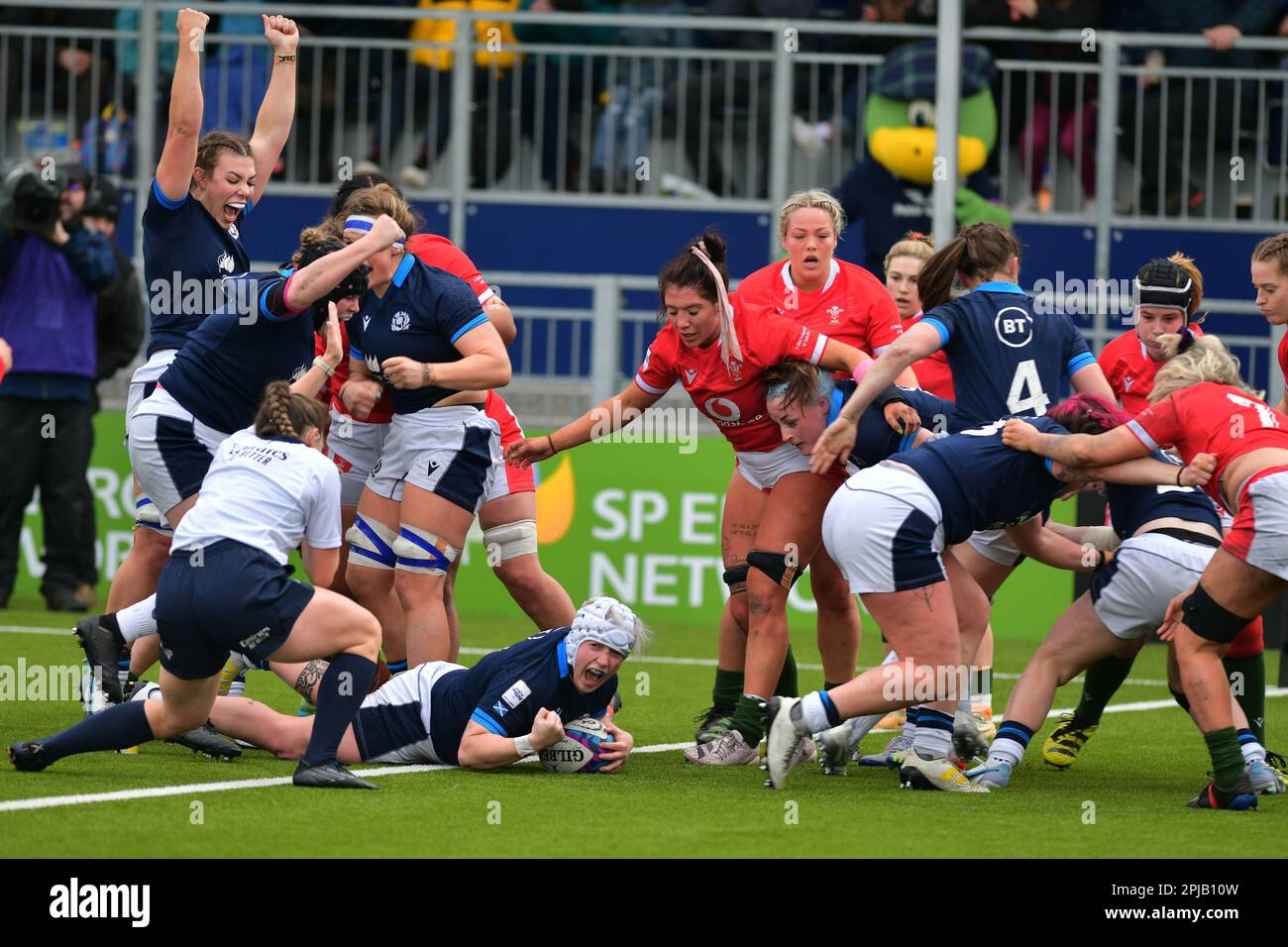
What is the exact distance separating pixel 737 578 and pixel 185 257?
2.50 m

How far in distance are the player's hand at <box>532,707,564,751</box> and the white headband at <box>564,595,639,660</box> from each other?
275mm

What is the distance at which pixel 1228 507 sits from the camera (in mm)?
6871

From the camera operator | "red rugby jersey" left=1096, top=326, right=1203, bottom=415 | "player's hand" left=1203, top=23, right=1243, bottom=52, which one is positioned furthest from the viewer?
"player's hand" left=1203, top=23, right=1243, bottom=52

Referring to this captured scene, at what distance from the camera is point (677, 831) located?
597 cm

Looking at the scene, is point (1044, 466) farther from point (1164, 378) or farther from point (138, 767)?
point (138, 767)

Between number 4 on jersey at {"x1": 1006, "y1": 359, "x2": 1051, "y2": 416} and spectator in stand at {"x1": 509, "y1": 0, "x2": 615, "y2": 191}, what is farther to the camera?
spectator in stand at {"x1": 509, "y1": 0, "x2": 615, "y2": 191}

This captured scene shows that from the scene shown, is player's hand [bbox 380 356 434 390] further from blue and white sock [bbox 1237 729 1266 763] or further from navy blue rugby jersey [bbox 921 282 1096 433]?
blue and white sock [bbox 1237 729 1266 763]

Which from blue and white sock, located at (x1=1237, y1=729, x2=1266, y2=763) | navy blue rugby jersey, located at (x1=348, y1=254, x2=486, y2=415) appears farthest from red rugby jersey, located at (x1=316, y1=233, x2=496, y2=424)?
blue and white sock, located at (x1=1237, y1=729, x2=1266, y2=763)

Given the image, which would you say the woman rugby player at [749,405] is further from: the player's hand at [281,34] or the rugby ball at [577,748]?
the player's hand at [281,34]

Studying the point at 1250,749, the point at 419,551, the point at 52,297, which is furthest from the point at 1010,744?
the point at 52,297

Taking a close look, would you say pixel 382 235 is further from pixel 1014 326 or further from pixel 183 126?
pixel 1014 326

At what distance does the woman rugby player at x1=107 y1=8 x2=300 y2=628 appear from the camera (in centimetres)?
752

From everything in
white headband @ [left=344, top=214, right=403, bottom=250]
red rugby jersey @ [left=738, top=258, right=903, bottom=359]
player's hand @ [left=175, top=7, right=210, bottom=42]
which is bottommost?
red rugby jersey @ [left=738, top=258, right=903, bottom=359]

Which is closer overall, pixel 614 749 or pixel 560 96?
pixel 614 749
